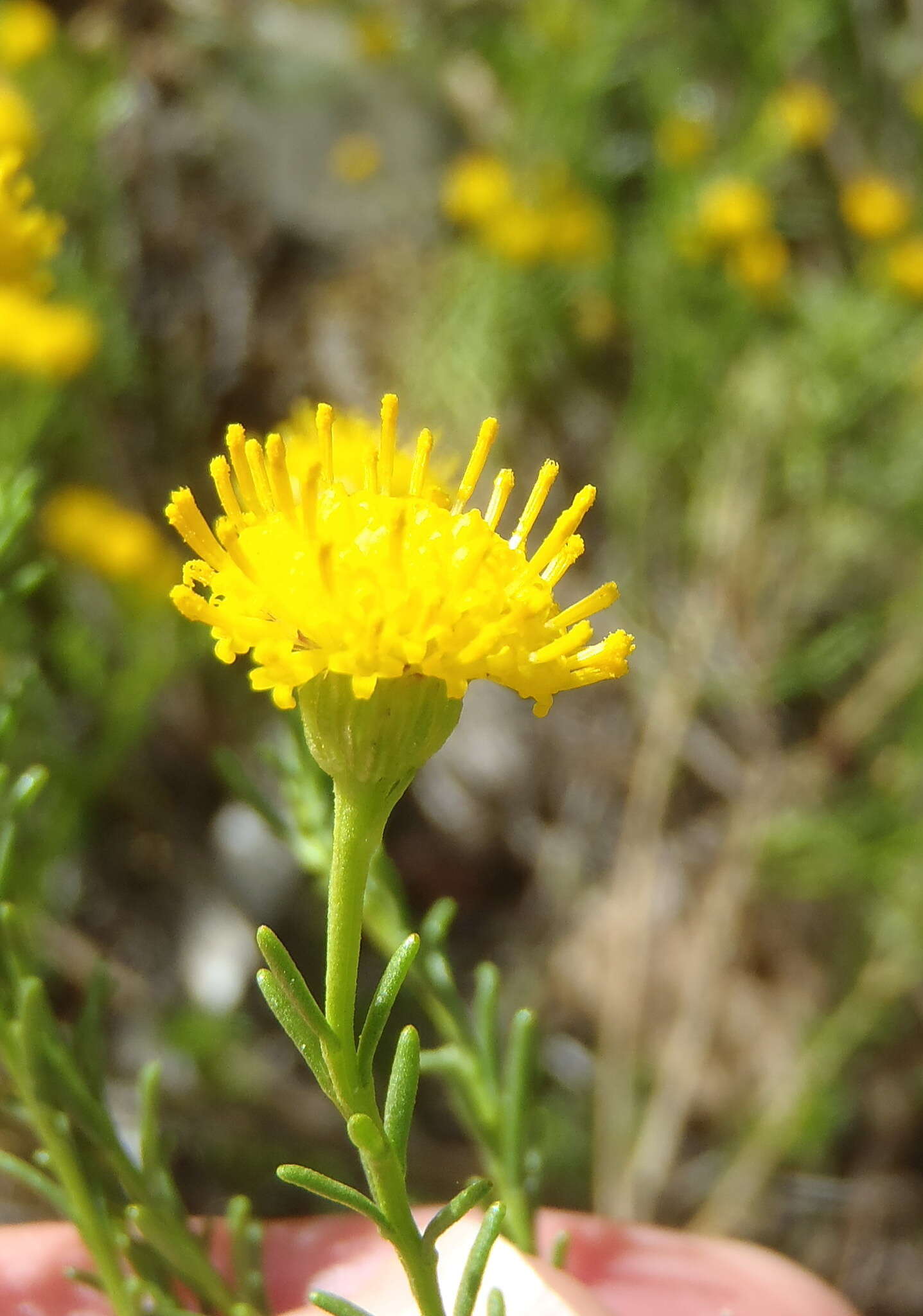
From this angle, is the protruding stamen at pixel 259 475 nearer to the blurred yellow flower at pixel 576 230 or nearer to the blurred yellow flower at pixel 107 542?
the blurred yellow flower at pixel 107 542

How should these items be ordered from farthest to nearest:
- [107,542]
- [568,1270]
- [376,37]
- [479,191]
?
[376,37] → [479,191] → [107,542] → [568,1270]

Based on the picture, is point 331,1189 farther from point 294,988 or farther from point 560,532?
point 560,532

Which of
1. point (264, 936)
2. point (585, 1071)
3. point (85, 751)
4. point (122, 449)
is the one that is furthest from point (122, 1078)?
point (264, 936)

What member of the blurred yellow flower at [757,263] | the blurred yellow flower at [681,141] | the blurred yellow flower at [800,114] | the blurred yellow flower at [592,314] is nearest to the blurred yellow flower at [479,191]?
the blurred yellow flower at [592,314]

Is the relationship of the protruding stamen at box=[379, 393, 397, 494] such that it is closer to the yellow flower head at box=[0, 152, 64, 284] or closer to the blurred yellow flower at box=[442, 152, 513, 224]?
the yellow flower head at box=[0, 152, 64, 284]

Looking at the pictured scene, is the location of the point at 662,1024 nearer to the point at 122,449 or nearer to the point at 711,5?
the point at 122,449

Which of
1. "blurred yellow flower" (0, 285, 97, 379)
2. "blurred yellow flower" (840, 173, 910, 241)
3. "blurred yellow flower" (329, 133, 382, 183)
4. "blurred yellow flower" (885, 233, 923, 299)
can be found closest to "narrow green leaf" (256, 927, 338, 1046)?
"blurred yellow flower" (0, 285, 97, 379)

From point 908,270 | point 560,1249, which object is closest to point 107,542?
point 560,1249
